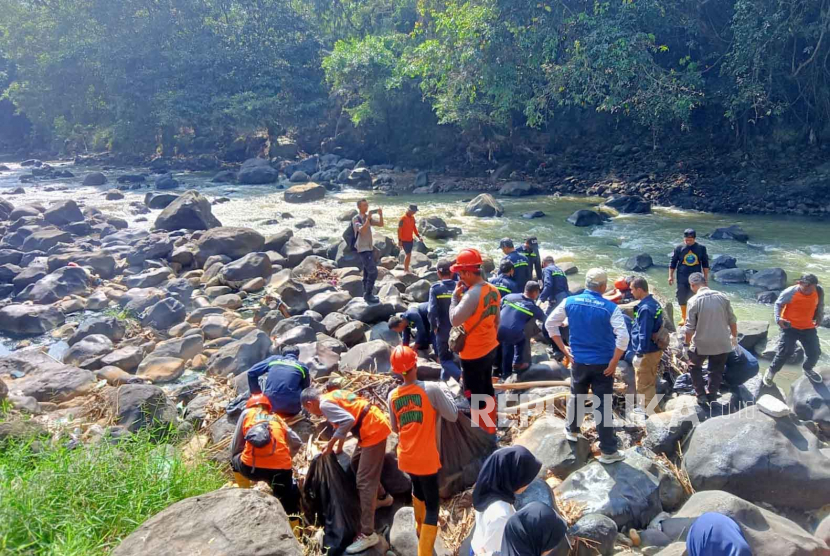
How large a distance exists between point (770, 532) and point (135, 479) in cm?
416

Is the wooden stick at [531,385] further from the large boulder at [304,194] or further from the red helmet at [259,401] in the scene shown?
the large boulder at [304,194]

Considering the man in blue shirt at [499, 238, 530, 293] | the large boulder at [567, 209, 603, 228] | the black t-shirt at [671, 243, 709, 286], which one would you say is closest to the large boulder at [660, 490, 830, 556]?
the man in blue shirt at [499, 238, 530, 293]

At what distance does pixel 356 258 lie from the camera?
12844 millimetres

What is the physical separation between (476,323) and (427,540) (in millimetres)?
1769

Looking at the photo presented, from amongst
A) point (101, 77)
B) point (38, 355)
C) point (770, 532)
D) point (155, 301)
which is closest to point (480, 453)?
point (770, 532)

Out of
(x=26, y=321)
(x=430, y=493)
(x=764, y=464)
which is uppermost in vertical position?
(x=764, y=464)

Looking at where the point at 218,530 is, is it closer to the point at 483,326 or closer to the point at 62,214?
the point at 483,326

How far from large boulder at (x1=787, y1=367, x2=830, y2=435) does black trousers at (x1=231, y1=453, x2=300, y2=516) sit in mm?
4827

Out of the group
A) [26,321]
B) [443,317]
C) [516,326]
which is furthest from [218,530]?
[26,321]

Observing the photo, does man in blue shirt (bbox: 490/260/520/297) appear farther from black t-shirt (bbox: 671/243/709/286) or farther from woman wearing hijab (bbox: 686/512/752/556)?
woman wearing hijab (bbox: 686/512/752/556)

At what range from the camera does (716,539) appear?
288 cm

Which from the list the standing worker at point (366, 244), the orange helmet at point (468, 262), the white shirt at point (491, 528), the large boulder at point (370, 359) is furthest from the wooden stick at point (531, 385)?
the standing worker at point (366, 244)

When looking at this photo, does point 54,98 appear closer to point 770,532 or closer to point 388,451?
point 388,451

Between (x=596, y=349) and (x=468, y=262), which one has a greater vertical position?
(x=468, y=262)
